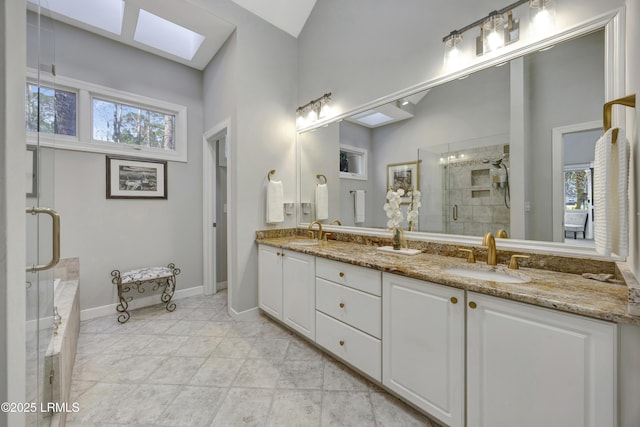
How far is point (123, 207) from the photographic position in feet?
9.23

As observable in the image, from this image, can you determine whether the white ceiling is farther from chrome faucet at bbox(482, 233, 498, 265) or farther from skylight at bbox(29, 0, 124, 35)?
chrome faucet at bbox(482, 233, 498, 265)

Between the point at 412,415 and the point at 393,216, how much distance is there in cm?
126

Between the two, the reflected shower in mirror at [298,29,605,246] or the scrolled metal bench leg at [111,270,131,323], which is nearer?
the reflected shower in mirror at [298,29,605,246]

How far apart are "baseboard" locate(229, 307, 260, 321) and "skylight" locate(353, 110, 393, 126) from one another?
87.5 inches

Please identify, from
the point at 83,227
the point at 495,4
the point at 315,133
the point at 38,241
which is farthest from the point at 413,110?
the point at 83,227

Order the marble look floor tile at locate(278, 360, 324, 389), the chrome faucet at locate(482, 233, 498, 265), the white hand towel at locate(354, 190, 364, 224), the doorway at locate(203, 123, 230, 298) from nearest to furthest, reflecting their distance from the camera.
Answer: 1. the chrome faucet at locate(482, 233, 498, 265)
2. the marble look floor tile at locate(278, 360, 324, 389)
3. the white hand towel at locate(354, 190, 364, 224)
4. the doorway at locate(203, 123, 230, 298)

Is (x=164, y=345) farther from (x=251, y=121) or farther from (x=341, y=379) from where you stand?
(x=251, y=121)

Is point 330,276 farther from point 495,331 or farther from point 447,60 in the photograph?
point 447,60

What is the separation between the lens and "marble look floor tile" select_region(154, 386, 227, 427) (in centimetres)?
138

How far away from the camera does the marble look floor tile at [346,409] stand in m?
1.38

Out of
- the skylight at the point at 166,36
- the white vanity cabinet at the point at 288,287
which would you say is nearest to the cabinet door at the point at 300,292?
the white vanity cabinet at the point at 288,287

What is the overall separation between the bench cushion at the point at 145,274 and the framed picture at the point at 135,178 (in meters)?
0.83

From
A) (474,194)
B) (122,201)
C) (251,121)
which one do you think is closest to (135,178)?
(122,201)

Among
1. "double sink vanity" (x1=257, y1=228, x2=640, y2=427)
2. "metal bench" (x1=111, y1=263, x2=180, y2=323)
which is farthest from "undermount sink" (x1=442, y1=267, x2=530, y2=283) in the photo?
"metal bench" (x1=111, y1=263, x2=180, y2=323)
